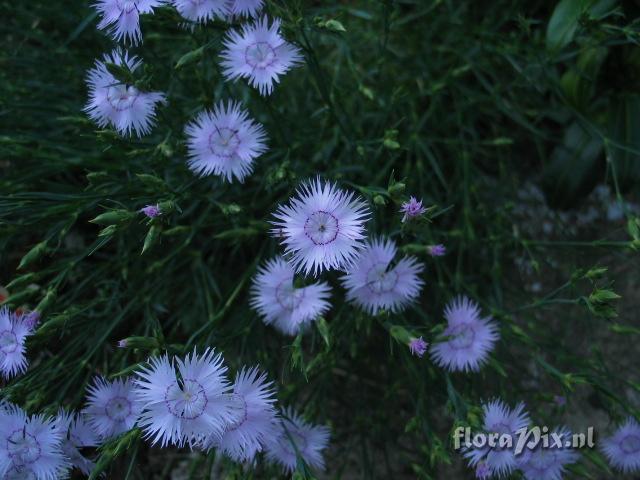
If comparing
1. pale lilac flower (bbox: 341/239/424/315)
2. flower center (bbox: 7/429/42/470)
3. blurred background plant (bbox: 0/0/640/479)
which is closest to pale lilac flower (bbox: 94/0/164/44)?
blurred background plant (bbox: 0/0/640/479)

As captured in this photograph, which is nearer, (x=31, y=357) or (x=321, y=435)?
(x=321, y=435)

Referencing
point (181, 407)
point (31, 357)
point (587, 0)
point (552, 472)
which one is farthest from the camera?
point (31, 357)

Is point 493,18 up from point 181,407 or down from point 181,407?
up

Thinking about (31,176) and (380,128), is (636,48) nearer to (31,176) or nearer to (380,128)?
(380,128)

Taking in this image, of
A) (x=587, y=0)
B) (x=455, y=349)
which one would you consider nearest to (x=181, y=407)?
(x=455, y=349)

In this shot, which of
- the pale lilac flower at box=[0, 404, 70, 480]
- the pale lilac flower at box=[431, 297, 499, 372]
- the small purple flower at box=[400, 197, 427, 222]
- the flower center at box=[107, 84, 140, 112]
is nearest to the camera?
the small purple flower at box=[400, 197, 427, 222]

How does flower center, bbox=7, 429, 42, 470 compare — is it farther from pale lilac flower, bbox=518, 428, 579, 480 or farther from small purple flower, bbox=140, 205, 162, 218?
pale lilac flower, bbox=518, 428, 579, 480
